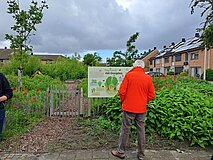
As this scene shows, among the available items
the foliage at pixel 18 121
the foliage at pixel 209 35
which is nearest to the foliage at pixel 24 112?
the foliage at pixel 18 121

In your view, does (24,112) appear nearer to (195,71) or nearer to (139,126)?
(139,126)

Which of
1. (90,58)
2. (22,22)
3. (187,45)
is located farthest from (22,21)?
(187,45)

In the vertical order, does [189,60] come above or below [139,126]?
above

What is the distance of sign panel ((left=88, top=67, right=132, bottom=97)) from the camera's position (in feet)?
19.1

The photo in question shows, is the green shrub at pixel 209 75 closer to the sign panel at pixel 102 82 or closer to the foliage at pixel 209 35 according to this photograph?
the foliage at pixel 209 35

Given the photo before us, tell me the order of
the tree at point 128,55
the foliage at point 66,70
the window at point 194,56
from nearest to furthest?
the tree at point 128,55
the foliage at point 66,70
the window at point 194,56

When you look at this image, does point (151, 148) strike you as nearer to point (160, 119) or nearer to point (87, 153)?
point (160, 119)

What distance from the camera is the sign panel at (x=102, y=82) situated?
19.1ft


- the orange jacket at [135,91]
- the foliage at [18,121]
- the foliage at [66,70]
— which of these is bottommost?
the foliage at [18,121]

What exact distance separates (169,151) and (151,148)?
13.5 inches

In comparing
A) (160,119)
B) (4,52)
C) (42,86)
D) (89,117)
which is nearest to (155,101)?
(160,119)

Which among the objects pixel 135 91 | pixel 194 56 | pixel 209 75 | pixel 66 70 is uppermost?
pixel 194 56

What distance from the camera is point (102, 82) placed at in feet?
19.3

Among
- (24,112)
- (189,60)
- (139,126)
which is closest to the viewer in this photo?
(139,126)
